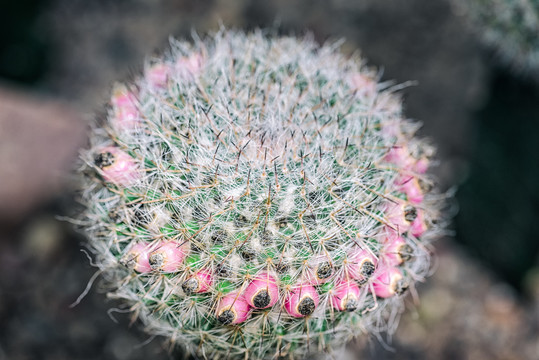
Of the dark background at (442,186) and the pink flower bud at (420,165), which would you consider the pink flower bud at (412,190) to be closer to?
the pink flower bud at (420,165)

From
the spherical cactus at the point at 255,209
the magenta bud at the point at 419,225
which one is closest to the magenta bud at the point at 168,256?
the spherical cactus at the point at 255,209

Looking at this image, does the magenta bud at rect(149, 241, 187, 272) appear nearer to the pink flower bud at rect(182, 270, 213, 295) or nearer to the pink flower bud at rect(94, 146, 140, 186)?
the pink flower bud at rect(182, 270, 213, 295)

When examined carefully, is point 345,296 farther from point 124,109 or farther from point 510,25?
point 510,25

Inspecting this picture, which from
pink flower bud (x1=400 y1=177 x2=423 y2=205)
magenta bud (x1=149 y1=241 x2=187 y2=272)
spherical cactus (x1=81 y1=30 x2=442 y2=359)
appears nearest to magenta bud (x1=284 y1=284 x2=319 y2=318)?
spherical cactus (x1=81 y1=30 x2=442 y2=359)

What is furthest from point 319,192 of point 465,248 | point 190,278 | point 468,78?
point 468,78

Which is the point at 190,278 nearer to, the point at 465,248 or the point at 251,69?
the point at 251,69

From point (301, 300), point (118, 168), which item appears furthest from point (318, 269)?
point (118, 168)
